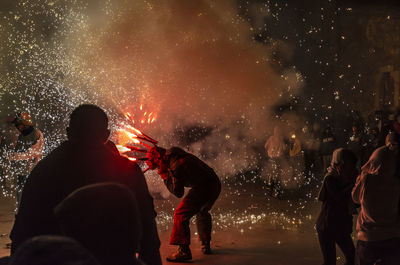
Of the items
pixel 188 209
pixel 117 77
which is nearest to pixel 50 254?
pixel 188 209

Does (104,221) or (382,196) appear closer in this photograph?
(104,221)

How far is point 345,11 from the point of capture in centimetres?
1956

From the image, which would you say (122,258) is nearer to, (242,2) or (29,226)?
(29,226)

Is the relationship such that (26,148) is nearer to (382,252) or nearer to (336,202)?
(336,202)

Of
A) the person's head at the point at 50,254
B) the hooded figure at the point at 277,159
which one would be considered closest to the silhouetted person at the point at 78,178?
the person's head at the point at 50,254

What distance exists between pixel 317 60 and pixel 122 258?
1827 centimetres

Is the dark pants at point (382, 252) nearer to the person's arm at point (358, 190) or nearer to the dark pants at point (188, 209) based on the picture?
the person's arm at point (358, 190)

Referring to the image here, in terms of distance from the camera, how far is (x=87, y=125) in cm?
214

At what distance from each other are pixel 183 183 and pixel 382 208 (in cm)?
226

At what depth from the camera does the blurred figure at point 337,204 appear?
447 centimetres

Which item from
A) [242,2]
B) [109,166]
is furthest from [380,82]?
[109,166]

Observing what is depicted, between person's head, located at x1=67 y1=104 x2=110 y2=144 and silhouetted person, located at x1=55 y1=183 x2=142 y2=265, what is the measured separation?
0.32 metres

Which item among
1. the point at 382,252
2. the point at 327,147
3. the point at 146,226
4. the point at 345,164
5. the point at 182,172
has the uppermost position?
the point at 327,147

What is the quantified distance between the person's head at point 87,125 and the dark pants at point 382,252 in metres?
2.55
